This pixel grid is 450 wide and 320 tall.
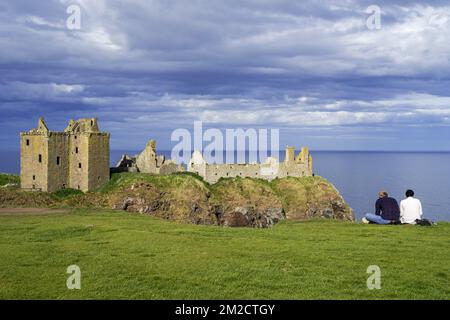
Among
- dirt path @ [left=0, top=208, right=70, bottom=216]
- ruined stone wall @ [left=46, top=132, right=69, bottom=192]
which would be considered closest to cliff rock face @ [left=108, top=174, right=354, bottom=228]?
ruined stone wall @ [left=46, top=132, right=69, bottom=192]

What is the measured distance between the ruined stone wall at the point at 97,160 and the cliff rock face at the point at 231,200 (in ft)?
7.81

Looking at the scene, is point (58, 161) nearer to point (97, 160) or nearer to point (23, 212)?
point (97, 160)

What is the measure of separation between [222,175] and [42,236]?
2039 inches

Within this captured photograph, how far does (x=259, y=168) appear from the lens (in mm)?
75812

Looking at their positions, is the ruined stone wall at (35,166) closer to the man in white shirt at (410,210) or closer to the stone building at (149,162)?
the stone building at (149,162)

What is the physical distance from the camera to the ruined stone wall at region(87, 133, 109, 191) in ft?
175

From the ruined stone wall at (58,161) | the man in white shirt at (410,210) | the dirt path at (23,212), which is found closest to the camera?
the man in white shirt at (410,210)

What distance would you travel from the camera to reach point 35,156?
5047 cm

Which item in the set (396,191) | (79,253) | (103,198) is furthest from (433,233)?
(396,191)

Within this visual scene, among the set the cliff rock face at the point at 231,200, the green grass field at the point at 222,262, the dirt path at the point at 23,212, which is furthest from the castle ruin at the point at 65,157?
the green grass field at the point at 222,262

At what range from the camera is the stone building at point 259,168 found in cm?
7225

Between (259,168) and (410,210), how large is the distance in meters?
51.9

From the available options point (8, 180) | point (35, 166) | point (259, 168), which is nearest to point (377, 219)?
point (35, 166)
